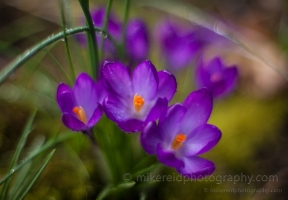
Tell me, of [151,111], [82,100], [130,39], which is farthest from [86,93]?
[130,39]

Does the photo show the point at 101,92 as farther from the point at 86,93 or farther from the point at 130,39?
the point at 130,39

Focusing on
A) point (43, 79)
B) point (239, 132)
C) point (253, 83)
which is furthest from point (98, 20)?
point (253, 83)

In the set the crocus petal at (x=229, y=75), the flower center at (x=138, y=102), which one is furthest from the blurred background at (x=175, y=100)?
the flower center at (x=138, y=102)

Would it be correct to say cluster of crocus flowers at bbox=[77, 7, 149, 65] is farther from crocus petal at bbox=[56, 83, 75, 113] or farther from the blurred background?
crocus petal at bbox=[56, 83, 75, 113]

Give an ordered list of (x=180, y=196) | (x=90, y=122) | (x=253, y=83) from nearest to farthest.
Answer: (x=90, y=122), (x=180, y=196), (x=253, y=83)

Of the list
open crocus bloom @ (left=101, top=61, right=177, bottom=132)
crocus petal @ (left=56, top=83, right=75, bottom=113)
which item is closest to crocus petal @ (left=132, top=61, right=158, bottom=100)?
open crocus bloom @ (left=101, top=61, right=177, bottom=132)

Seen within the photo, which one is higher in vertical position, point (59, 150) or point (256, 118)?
point (256, 118)

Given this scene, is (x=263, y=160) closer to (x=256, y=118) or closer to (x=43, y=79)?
(x=256, y=118)
